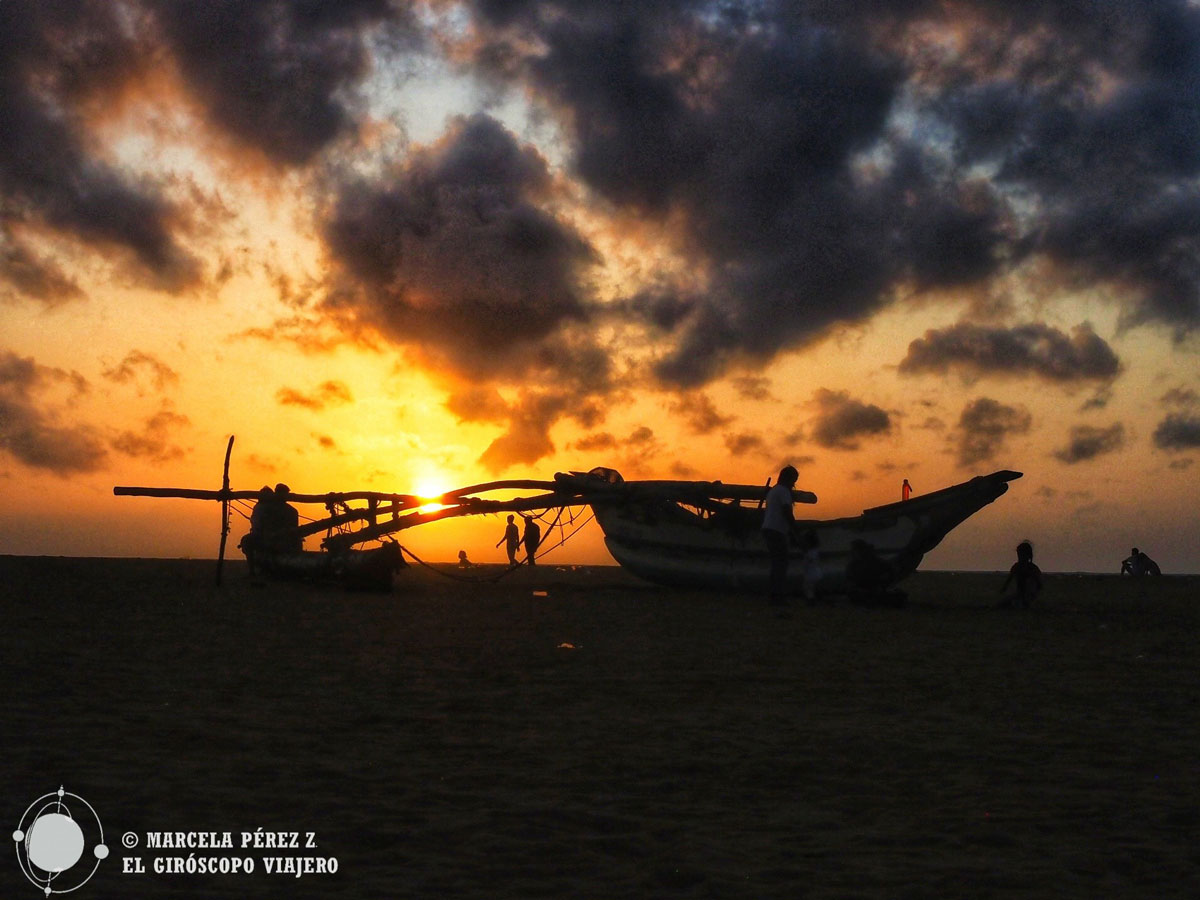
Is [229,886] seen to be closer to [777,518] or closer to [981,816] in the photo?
[981,816]

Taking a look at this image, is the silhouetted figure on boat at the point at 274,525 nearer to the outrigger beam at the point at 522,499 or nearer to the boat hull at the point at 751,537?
the outrigger beam at the point at 522,499

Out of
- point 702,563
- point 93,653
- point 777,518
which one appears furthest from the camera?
point 702,563

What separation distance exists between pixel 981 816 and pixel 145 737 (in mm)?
4989

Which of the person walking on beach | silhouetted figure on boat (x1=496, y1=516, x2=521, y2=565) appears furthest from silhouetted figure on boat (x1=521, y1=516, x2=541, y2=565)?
the person walking on beach

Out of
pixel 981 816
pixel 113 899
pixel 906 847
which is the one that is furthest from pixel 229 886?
pixel 981 816

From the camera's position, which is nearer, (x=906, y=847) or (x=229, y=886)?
(x=229, y=886)

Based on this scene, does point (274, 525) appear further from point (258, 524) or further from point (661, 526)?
point (661, 526)

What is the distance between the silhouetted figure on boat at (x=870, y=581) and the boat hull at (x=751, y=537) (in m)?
0.32

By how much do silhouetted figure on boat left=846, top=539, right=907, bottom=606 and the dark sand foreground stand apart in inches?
232

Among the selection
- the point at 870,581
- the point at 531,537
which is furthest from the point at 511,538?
the point at 870,581

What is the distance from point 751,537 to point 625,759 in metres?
17.7

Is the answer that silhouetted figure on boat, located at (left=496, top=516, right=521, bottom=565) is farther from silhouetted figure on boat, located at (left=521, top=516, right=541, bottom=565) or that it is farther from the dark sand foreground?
the dark sand foreground

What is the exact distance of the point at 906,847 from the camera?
500 centimetres

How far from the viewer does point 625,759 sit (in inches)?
266
